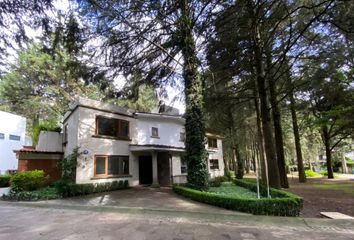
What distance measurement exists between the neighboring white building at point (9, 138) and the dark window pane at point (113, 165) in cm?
1593

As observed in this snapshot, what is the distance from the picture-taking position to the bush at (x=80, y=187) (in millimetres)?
13734

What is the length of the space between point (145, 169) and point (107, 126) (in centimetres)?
488

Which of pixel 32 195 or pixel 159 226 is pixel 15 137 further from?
pixel 159 226

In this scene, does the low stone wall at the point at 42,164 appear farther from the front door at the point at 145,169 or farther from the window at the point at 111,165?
the front door at the point at 145,169

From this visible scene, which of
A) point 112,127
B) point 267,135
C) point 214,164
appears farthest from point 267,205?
point 214,164

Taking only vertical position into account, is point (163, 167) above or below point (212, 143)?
Answer: below

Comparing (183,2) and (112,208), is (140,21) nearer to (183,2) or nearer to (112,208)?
(183,2)

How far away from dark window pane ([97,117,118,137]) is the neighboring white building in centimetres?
1580

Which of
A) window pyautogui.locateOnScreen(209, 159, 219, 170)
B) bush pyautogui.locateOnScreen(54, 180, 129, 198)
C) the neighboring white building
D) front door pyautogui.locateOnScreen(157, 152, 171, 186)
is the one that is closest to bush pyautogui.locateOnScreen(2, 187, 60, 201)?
bush pyautogui.locateOnScreen(54, 180, 129, 198)

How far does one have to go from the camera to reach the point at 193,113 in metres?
13.8

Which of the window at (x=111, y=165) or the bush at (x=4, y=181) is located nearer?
the window at (x=111, y=165)

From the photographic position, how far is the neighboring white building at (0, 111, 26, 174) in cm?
2758

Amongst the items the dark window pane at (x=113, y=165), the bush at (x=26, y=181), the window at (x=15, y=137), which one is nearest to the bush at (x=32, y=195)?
the bush at (x=26, y=181)

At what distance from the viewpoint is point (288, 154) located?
42.9m
